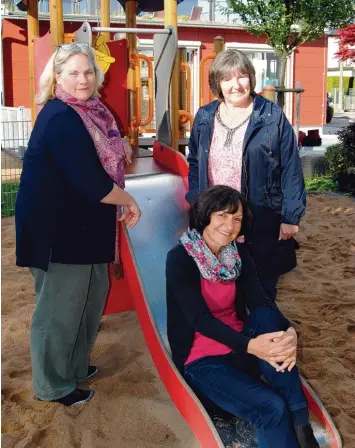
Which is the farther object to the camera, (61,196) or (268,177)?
(268,177)

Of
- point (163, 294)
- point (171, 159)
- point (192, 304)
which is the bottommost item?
point (163, 294)

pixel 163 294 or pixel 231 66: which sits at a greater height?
pixel 231 66

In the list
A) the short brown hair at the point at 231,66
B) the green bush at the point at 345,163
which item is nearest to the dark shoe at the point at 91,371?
the short brown hair at the point at 231,66

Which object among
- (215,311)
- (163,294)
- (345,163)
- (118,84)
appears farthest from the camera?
(345,163)

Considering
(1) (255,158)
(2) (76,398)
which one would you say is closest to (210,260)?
(1) (255,158)

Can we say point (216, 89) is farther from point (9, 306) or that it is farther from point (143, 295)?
point (9, 306)

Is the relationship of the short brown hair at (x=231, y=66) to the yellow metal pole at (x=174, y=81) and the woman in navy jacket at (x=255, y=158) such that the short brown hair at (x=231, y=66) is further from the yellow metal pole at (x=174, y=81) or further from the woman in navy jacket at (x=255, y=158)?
the yellow metal pole at (x=174, y=81)

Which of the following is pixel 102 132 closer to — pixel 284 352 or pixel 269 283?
pixel 269 283

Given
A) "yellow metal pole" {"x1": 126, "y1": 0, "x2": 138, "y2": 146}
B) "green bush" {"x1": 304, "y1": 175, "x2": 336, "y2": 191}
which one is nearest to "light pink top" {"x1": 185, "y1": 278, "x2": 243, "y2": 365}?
"yellow metal pole" {"x1": 126, "y1": 0, "x2": 138, "y2": 146}

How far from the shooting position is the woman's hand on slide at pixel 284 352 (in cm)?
212

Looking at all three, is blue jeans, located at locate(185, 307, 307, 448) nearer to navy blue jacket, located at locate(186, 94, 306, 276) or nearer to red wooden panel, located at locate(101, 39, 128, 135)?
navy blue jacket, located at locate(186, 94, 306, 276)

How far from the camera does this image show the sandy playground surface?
2.72m

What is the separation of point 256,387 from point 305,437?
0.81ft

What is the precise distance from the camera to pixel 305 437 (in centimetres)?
212
